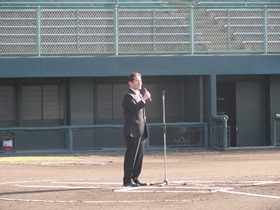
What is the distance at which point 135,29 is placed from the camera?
2486 cm

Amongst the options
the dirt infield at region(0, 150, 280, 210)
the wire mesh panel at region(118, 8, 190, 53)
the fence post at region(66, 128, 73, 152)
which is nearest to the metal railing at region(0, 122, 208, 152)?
the fence post at region(66, 128, 73, 152)

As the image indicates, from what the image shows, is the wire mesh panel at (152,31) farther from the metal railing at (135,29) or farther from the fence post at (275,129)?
the fence post at (275,129)

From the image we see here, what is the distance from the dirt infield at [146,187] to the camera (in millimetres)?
10898

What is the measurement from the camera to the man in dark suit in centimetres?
1264

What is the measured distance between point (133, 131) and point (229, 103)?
13.5m

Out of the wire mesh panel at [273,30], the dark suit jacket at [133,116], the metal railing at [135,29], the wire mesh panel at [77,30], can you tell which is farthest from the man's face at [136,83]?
the wire mesh panel at [273,30]

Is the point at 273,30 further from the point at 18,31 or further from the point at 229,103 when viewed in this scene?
the point at 18,31

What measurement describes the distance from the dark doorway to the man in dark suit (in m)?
13.0

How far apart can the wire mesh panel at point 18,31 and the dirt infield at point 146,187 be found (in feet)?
15.1

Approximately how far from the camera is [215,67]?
77.4 ft

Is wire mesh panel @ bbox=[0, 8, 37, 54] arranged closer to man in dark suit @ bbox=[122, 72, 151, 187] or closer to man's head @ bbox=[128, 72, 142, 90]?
man's head @ bbox=[128, 72, 142, 90]

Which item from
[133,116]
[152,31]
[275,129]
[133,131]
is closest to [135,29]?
[152,31]

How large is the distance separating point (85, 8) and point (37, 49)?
2.22 meters

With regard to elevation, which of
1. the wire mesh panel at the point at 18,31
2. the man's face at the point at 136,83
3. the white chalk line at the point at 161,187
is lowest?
the white chalk line at the point at 161,187
